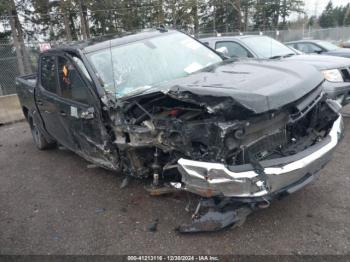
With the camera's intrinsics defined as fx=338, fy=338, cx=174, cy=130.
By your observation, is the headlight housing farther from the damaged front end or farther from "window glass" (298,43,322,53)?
"window glass" (298,43,322,53)

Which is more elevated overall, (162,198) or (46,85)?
(46,85)

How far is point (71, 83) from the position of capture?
4148mm

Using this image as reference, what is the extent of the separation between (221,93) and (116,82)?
1470 mm

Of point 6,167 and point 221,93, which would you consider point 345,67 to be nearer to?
point 221,93

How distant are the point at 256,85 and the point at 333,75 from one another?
3.22 meters

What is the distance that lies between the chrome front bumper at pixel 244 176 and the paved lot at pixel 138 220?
20.3 inches

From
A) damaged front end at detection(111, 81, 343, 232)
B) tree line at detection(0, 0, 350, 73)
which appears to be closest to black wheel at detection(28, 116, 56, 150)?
damaged front end at detection(111, 81, 343, 232)

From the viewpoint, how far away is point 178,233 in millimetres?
3225

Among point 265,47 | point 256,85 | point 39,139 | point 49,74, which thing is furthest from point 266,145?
point 265,47

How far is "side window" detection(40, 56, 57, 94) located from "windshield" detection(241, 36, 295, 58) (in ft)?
13.2

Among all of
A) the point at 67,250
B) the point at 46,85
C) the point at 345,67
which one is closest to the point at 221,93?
the point at 67,250

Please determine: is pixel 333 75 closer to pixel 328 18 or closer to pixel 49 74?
pixel 49 74

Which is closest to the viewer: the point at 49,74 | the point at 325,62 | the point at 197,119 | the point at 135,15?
the point at 197,119

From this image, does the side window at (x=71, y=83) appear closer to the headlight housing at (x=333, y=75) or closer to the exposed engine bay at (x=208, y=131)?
the exposed engine bay at (x=208, y=131)
